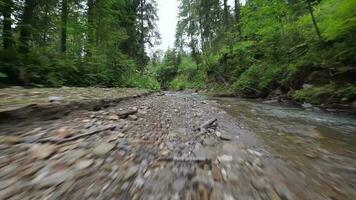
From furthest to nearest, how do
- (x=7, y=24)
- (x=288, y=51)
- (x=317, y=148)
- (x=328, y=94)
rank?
(x=288, y=51), (x=328, y=94), (x=7, y=24), (x=317, y=148)

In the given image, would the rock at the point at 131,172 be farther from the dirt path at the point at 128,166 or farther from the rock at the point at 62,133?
the rock at the point at 62,133

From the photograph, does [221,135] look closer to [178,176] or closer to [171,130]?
[171,130]

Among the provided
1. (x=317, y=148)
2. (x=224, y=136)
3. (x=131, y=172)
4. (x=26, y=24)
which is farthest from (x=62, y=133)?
(x=26, y=24)

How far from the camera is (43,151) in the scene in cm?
215

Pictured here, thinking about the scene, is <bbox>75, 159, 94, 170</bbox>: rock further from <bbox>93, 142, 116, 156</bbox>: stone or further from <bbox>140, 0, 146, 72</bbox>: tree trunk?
<bbox>140, 0, 146, 72</bbox>: tree trunk

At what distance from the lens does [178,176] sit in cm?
208

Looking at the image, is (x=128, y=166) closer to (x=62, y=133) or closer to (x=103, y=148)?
(x=103, y=148)

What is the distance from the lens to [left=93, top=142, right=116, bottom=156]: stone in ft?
7.69

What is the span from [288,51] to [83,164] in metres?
11.5

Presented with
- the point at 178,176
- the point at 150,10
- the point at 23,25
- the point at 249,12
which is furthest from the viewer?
the point at 150,10

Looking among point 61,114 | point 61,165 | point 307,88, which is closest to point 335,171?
point 61,165

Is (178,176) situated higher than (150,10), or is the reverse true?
(150,10)

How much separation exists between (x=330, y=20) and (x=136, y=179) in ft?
30.6

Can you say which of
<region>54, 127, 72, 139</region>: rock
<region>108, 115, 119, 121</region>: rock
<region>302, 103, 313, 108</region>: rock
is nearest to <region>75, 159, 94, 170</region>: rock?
<region>54, 127, 72, 139</region>: rock
